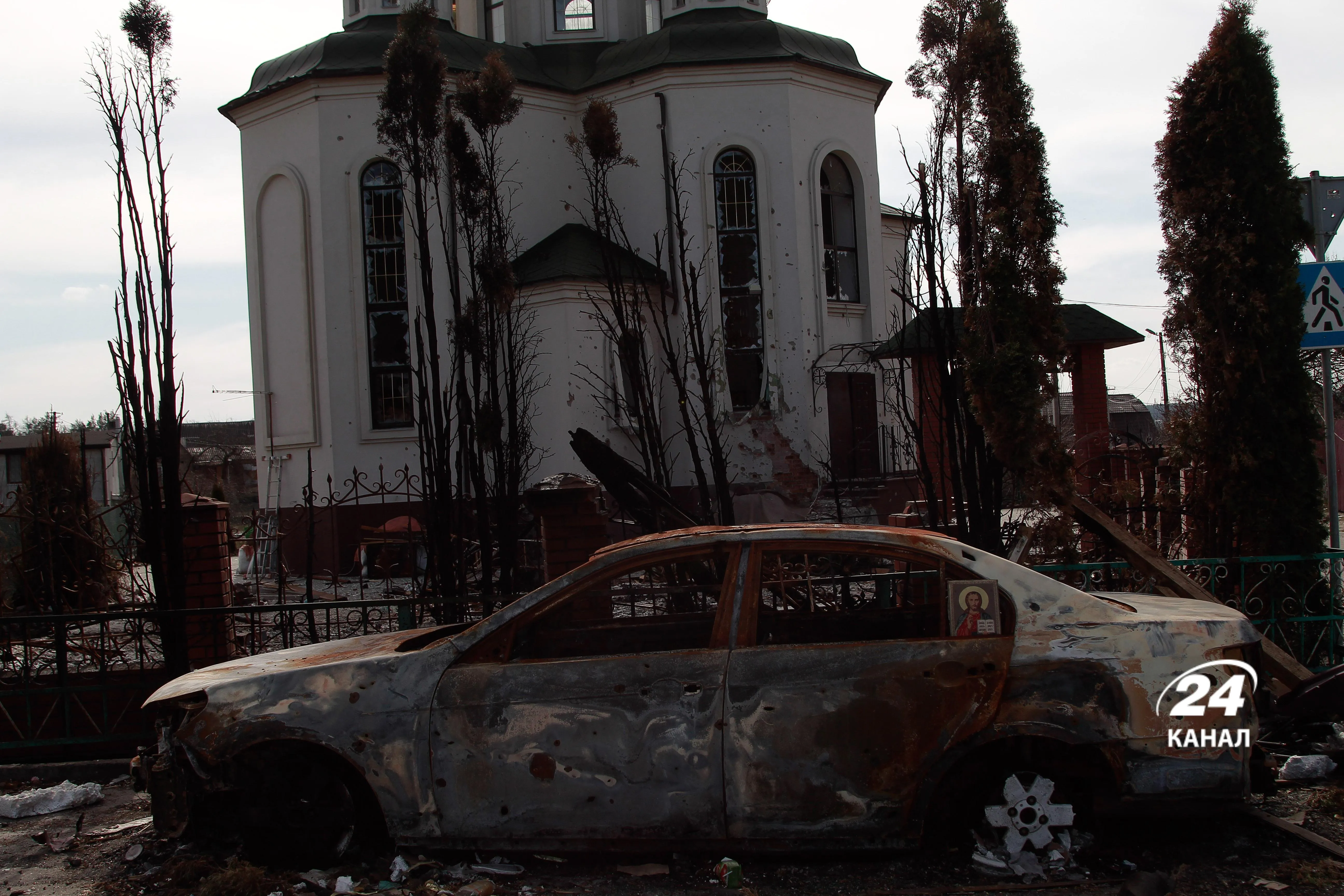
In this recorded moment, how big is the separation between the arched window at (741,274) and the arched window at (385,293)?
5.94 metres

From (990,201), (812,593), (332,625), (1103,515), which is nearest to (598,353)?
(332,625)

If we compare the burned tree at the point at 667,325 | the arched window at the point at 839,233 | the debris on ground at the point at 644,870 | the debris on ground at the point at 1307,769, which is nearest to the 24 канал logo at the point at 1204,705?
the debris on ground at the point at 1307,769

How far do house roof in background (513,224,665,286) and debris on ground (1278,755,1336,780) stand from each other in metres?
13.4

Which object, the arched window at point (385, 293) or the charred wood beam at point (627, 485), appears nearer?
the charred wood beam at point (627, 485)

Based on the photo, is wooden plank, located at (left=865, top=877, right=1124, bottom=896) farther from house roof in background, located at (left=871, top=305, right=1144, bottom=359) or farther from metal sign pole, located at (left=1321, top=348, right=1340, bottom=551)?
house roof in background, located at (left=871, top=305, right=1144, bottom=359)

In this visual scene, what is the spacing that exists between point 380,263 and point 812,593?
16.0 meters

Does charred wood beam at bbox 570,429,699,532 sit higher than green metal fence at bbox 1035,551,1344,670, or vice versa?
charred wood beam at bbox 570,429,699,532

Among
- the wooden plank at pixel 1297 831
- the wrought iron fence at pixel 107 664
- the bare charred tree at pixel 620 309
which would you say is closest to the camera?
the wooden plank at pixel 1297 831

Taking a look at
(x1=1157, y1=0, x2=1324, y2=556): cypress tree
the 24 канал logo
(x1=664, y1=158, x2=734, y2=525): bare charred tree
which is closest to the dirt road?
the 24 канал logo

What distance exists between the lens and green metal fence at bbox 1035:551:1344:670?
280 inches

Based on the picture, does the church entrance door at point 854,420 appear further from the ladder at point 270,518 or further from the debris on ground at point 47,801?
the debris on ground at point 47,801

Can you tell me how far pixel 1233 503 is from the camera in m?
7.62

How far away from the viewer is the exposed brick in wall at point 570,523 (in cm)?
773

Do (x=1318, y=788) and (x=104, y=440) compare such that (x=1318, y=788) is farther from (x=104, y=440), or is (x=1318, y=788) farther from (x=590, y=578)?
(x=104, y=440)
